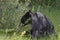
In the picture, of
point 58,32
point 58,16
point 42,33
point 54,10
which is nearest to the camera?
point 42,33

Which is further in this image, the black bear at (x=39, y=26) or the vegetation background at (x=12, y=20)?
the vegetation background at (x=12, y=20)

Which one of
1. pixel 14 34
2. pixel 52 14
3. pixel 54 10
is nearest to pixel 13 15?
pixel 14 34

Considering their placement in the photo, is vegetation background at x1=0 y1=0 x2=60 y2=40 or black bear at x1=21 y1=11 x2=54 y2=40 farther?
vegetation background at x1=0 y1=0 x2=60 y2=40

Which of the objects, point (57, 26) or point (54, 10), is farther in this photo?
point (54, 10)

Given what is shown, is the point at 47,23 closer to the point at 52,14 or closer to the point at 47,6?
the point at 52,14

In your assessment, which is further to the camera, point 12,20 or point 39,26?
point 12,20

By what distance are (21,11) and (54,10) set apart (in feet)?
8.56

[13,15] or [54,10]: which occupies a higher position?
[13,15]

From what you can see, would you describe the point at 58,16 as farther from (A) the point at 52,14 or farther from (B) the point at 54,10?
(B) the point at 54,10

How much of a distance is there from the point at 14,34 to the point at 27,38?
563 millimetres

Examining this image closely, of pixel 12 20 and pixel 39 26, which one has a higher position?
pixel 39 26

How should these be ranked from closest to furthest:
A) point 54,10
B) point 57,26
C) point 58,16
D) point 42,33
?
point 42,33 < point 57,26 < point 58,16 < point 54,10

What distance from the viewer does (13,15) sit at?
8.91 metres

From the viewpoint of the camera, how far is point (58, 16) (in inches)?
412
